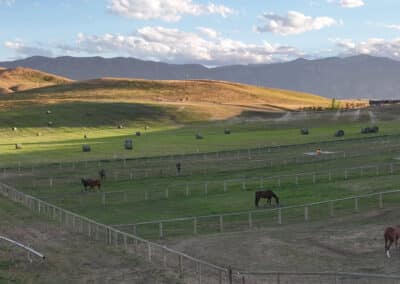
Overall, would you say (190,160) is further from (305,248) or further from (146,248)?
(305,248)

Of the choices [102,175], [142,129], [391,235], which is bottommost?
[102,175]

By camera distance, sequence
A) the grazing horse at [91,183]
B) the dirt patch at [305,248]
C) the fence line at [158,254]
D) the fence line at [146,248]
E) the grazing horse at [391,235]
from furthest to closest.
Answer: the grazing horse at [91,183] < the grazing horse at [391,235] < the dirt patch at [305,248] < the fence line at [146,248] < the fence line at [158,254]

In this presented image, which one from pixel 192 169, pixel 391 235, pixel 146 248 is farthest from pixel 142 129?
pixel 391 235

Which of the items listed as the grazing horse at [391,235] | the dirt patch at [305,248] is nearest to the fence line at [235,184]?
the dirt patch at [305,248]

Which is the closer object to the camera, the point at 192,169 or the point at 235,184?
the point at 235,184

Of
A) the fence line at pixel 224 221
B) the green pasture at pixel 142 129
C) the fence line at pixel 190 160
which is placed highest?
the green pasture at pixel 142 129

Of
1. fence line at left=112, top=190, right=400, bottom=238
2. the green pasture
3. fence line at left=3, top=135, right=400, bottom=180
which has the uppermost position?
the green pasture

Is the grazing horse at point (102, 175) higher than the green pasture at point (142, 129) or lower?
lower

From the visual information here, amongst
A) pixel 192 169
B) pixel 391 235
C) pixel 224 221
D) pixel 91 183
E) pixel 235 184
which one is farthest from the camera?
pixel 192 169

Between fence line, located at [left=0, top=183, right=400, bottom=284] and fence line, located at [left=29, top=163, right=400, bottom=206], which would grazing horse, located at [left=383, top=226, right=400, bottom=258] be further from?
fence line, located at [left=29, top=163, right=400, bottom=206]

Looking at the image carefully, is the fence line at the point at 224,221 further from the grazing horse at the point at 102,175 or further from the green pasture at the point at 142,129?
the green pasture at the point at 142,129

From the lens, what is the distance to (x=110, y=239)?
25.9 m

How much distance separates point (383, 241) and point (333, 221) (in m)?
4.61

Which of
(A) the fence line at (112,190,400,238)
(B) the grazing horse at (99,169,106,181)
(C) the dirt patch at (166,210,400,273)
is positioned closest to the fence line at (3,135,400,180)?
(B) the grazing horse at (99,169,106,181)
